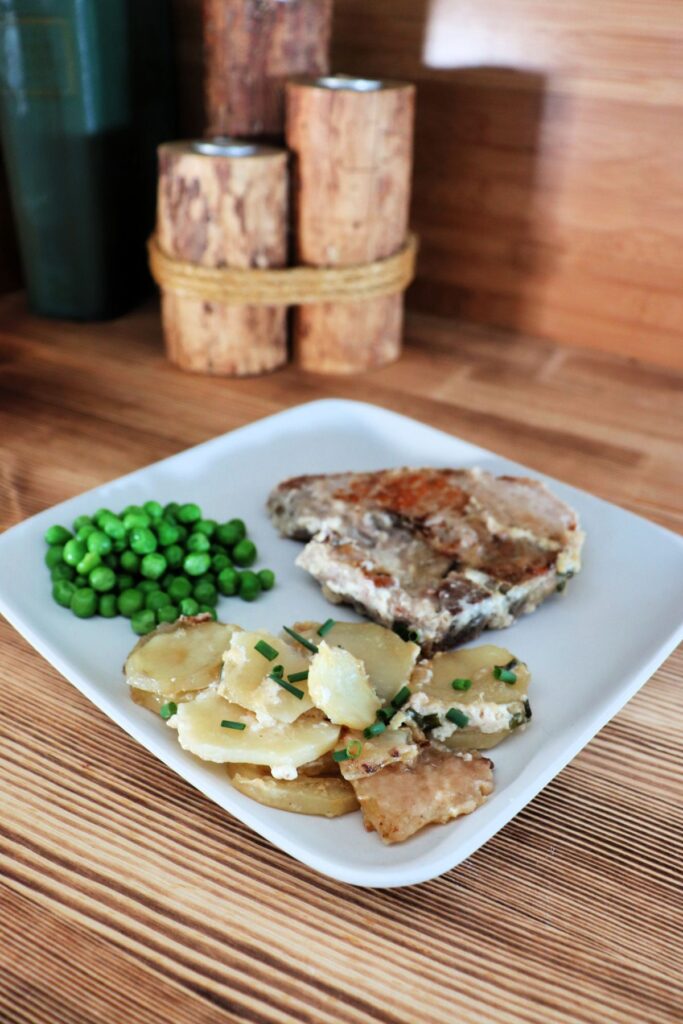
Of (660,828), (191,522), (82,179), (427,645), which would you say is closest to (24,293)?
(82,179)

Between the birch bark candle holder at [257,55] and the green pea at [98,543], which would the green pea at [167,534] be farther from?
the birch bark candle holder at [257,55]

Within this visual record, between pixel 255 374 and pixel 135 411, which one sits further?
pixel 255 374

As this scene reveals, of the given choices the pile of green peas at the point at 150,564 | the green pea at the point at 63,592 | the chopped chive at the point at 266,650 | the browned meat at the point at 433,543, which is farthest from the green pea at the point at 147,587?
the chopped chive at the point at 266,650

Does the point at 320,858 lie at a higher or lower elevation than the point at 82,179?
lower

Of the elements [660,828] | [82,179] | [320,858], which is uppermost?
[82,179]

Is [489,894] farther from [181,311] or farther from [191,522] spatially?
[181,311]
